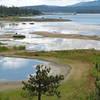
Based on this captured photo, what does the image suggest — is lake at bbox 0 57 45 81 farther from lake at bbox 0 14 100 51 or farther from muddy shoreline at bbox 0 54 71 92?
lake at bbox 0 14 100 51

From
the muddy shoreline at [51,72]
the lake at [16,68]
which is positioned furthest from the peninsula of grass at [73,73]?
the lake at [16,68]

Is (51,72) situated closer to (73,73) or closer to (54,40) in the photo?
(73,73)

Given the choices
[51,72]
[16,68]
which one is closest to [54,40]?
[16,68]

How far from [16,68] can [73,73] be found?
32.5 ft

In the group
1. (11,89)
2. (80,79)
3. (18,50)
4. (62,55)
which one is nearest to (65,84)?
(80,79)

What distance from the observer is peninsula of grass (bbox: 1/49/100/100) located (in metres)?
23.4

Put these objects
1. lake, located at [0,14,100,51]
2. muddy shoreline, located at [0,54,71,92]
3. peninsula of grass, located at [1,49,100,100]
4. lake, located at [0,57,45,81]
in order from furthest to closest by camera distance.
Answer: lake, located at [0,14,100,51]
lake, located at [0,57,45,81]
muddy shoreline, located at [0,54,71,92]
peninsula of grass, located at [1,49,100,100]

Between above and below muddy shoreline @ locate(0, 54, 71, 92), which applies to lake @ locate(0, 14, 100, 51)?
above

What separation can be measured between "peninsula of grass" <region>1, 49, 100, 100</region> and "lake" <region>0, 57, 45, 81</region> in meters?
3.05

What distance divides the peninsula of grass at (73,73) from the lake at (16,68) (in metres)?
3.05

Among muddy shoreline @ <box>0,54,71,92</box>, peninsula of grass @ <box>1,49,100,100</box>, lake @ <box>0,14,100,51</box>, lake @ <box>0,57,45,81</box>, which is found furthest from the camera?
lake @ <box>0,14,100,51</box>

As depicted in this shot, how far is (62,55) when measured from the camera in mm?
46000

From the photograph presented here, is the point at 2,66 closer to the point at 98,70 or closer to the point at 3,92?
the point at 3,92

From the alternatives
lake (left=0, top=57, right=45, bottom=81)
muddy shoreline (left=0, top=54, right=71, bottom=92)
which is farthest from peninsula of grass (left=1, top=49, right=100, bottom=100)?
lake (left=0, top=57, right=45, bottom=81)
